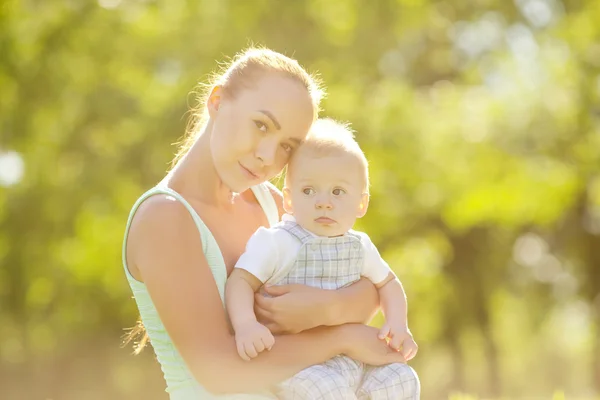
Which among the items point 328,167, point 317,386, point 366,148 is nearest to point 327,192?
point 328,167

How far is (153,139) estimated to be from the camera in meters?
14.9

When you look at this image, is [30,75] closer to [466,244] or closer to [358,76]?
[358,76]

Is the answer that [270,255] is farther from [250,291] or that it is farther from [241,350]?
[241,350]

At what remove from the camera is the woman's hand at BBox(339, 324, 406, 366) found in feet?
10.2

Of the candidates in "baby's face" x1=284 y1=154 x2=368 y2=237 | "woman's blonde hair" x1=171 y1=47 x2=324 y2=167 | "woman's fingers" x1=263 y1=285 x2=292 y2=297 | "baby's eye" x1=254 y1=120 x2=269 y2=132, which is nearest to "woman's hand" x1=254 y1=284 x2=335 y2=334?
"woman's fingers" x1=263 y1=285 x2=292 y2=297

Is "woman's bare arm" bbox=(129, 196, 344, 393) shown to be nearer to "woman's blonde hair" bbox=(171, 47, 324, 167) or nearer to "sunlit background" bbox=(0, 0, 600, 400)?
"woman's blonde hair" bbox=(171, 47, 324, 167)

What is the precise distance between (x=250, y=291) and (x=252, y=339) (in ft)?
0.66

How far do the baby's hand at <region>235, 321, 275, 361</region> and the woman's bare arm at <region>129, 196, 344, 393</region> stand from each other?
4 cm

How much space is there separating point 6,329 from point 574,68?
12.7 meters

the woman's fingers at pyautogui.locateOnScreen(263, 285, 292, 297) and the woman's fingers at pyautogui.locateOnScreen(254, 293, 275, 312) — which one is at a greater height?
the woman's fingers at pyautogui.locateOnScreen(263, 285, 292, 297)

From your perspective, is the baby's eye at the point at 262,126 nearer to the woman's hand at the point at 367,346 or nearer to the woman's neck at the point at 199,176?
the woman's neck at the point at 199,176

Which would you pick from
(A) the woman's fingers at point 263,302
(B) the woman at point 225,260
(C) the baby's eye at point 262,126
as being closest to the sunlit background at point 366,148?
(B) the woman at point 225,260

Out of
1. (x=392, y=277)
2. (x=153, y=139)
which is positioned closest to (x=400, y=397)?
(x=392, y=277)

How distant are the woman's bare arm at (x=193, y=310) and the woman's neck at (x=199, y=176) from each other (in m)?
0.22
